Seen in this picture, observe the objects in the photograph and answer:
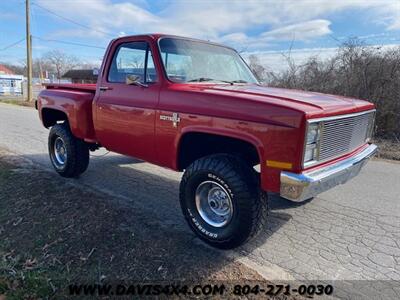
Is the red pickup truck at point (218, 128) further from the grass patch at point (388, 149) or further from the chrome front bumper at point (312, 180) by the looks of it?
the grass patch at point (388, 149)

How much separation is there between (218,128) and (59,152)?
139 inches

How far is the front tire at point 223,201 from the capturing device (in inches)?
119

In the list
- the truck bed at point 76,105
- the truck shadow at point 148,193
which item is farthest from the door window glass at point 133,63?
the truck shadow at point 148,193

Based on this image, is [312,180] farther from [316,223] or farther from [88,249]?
[88,249]

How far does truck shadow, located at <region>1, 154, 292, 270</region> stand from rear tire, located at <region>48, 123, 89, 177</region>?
5.9 inches

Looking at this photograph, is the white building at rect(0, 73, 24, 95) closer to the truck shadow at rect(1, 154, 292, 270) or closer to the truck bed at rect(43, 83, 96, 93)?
the truck bed at rect(43, 83, 96, 93)

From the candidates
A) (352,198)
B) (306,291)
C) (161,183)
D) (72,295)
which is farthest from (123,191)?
(352,198)

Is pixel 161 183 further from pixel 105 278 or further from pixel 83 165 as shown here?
pixel 105 278

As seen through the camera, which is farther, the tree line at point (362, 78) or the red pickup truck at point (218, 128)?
the tree line at point (362, 78)

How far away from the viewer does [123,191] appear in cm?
479

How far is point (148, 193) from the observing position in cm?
474

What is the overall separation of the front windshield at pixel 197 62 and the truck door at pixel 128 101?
20 centimetres

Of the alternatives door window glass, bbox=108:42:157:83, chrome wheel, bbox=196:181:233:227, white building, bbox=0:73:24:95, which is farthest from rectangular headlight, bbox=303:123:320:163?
white building, bbox=0:73:24:95

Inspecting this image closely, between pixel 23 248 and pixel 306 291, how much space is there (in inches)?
107
